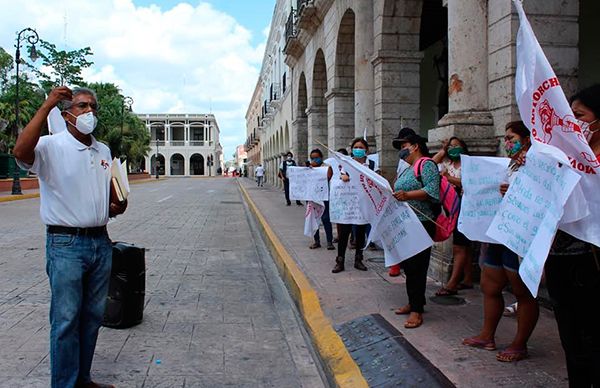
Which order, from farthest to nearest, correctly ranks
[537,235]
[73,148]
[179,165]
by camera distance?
[179,165] → [73,148] → [537,235]

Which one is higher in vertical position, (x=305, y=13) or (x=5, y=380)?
(x=305, y=13)

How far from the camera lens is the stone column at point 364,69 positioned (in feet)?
38.8

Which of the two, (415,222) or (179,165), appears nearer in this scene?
(415,222)

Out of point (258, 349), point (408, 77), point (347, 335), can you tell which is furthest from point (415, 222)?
point (408, 77)

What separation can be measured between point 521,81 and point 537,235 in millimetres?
843

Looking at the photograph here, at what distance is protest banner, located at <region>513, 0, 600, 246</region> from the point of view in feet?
8.41

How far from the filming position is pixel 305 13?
17891 mm

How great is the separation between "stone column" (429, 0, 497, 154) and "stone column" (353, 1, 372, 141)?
201 inches

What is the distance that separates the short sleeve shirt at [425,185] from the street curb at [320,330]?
55.6 inches

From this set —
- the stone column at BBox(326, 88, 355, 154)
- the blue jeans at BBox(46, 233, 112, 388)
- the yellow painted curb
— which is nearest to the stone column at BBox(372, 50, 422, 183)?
the stone column at BBox(326, 88, 355, 154)

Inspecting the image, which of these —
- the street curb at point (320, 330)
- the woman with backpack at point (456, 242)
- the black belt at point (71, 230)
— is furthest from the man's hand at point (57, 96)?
the woman with backpack at point (456, 242)

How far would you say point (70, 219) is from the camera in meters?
3.37

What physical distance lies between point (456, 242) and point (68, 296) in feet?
14.0

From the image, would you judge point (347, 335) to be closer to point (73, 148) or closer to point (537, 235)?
point (537, 235)
